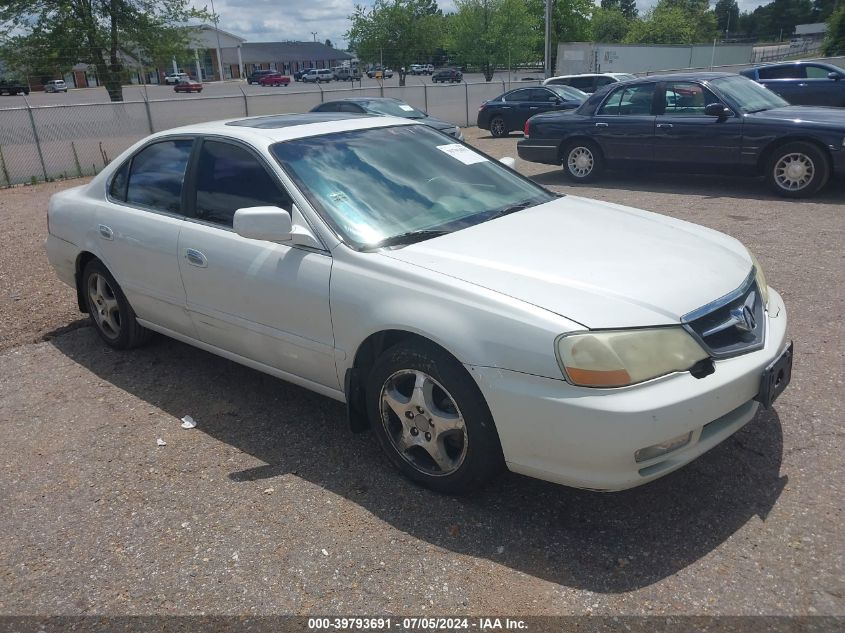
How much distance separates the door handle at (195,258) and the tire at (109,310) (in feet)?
3.25

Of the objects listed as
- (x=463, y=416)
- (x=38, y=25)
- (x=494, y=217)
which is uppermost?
(x=38, y=25)

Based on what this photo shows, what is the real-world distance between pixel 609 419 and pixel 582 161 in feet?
30.8

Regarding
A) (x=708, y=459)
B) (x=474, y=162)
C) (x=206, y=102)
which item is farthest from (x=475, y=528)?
(x=206, y=102)

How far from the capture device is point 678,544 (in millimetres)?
2760

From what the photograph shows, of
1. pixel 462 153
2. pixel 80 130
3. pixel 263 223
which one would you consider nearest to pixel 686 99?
pixel 462 153

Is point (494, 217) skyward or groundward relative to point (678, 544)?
skyward

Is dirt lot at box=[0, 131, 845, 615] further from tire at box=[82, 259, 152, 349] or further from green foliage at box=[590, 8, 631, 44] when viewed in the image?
green foliage at box=[590, 8, 631, 44]

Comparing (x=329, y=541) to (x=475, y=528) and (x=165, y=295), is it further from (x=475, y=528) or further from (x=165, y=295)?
(x=165, y=295)

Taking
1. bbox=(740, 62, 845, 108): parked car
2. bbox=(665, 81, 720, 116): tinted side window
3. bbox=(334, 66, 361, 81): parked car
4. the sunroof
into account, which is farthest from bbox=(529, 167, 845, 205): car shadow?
bbox=(334, 66, 361, 81): parked car

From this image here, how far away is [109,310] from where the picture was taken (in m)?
4.90

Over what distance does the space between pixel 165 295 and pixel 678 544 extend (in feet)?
10.1

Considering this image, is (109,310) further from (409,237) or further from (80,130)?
(80,130)

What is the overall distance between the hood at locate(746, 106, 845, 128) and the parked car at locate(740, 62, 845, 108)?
20.2 ft

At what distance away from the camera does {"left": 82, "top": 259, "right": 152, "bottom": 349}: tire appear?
187 inches
